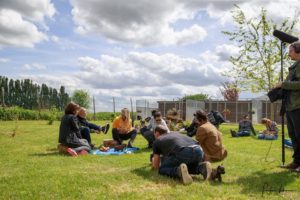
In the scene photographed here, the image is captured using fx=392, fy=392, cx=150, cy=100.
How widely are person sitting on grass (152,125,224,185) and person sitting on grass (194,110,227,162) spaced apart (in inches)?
60.9

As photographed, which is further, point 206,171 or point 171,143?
point 171,143

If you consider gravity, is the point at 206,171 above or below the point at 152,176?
above

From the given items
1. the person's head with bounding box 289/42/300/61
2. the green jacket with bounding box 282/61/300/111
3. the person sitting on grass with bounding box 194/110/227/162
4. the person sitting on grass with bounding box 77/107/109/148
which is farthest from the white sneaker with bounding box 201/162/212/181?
the person sitting on grass with bounding box 77/107/109/148

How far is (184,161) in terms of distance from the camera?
6656 millimetres

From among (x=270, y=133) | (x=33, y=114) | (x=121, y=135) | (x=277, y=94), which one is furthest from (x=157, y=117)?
(x=33, y=114)

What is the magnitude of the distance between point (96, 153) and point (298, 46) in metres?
5.77

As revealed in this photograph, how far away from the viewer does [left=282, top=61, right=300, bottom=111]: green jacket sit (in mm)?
6963

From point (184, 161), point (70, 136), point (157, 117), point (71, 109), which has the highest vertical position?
point (71, 109)

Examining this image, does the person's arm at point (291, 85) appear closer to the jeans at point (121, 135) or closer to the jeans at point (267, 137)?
the jeans at point (121, 135)

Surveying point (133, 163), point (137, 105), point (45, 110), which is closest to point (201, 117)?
point (133, 163)

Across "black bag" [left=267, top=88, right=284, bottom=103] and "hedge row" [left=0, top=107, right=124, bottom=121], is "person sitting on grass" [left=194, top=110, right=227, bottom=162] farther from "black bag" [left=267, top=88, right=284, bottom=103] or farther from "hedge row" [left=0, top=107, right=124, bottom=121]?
"hedge row" [left=0, top=107, right=124, bottom=121]

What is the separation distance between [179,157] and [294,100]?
241 cm

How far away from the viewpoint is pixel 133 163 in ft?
27.9

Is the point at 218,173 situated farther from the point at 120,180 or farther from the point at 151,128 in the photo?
the point at 151,128
